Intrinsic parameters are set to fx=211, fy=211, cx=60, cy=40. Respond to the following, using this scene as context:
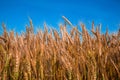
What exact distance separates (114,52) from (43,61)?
2.26 ft

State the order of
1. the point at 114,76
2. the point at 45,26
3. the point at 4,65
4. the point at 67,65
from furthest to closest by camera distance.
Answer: the point at 45,26 < the point at 114,76 < the point at 4,65 < the point at 67,65

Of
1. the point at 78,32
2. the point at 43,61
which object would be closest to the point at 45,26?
the point at 78,32

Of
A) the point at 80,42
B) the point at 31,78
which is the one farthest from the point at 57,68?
the point at 80,42

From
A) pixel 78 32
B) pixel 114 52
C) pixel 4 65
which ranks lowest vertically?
pixel 4 65

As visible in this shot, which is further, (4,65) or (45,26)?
(45,26)

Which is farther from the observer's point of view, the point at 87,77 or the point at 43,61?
the point at 43,61

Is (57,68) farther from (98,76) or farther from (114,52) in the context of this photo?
(114,52)

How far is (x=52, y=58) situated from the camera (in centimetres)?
178

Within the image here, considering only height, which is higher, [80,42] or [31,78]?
[80,42]

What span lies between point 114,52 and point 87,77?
0.47m

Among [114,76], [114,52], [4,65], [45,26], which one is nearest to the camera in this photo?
[4,65]

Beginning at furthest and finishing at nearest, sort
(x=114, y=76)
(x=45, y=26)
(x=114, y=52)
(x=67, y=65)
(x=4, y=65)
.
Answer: (x=45, y=26) → (x=114, y=52) → (x=114, y=76) → (x=4, y=65) → (x=67, y=65)

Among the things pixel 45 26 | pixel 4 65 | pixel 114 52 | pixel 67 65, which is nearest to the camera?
pixel 67 65

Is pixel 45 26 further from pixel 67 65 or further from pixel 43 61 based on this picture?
pixel 67 65
